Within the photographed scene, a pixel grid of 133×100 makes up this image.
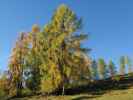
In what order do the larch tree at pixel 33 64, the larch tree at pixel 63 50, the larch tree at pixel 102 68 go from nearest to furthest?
the larch tree at pixel 63 50
the larch tree at pixel 33 64
the larch tree at pixel 102 68

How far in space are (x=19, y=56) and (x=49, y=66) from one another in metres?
10.7

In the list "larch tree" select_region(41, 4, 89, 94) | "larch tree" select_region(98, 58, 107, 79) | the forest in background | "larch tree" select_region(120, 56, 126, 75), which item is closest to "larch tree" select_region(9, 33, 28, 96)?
the forest in background

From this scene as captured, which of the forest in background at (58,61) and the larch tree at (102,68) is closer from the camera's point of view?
the forest in background at (58,61)

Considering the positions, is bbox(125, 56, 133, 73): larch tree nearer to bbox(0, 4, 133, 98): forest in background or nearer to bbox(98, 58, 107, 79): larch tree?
bbox(98, 58, 107, 79): larch tree

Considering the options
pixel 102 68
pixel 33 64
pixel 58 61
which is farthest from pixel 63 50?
pixel 102 68

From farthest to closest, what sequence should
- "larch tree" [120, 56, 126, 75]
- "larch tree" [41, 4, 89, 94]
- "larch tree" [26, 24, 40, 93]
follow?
"larch tree" [120, 56, 126, 75] → "larch tree" [26, 24, 40, 93] → "larch tree" [41, 4, 89, 94]

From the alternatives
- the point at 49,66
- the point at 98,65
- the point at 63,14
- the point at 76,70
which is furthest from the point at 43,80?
the point at 98,65

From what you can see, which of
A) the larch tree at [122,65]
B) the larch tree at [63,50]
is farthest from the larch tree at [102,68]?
the larch tree at [63,50]

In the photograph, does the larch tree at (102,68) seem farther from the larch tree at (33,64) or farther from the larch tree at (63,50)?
the larch tree at (63,50)

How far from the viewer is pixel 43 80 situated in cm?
4166

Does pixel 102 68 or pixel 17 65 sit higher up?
pixel 102 68

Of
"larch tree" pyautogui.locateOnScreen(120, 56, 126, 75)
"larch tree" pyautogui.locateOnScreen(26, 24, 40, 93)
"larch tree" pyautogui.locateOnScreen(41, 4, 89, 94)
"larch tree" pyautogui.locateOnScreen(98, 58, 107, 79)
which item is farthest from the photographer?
"larch tree" pyautogui.locateOnScreen(120, 56, 126, 75)

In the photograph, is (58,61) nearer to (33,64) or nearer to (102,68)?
(33,64)

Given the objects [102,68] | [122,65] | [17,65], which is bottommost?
[17,65]
